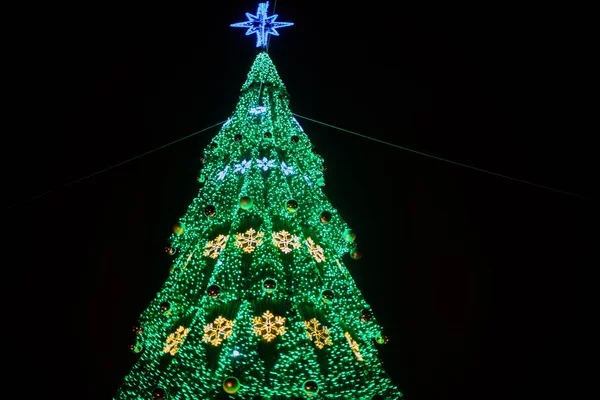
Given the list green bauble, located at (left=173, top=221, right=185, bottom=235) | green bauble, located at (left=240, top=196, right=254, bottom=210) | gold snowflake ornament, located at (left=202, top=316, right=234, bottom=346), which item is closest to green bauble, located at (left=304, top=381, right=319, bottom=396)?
gold snowflake ornament, located at (left=202, top=316, right=234, bottom=346)

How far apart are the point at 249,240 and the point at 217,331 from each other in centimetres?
69

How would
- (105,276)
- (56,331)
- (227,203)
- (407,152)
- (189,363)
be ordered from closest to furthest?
(189,363)
(227,203)
(56,331)
(105,276)
(407,152)

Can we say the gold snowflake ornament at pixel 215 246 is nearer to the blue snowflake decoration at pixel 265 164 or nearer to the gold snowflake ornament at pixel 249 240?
the gold snowflake ornament at pixel 249 240

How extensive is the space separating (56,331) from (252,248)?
2599 millimetres

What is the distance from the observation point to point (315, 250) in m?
3.20

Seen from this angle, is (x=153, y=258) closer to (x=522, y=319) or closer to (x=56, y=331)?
(x=56, y=331)

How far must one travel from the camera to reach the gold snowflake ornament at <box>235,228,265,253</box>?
313 cm

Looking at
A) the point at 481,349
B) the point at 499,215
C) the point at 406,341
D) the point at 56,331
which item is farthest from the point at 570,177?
the point at 56,331

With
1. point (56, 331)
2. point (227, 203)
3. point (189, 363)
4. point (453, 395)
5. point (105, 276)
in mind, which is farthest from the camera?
point (105, 276)

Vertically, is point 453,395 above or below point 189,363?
above

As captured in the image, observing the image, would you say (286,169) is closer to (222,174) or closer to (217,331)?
(222,174)

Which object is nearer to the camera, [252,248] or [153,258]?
[252,248]

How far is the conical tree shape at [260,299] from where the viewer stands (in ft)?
9.11

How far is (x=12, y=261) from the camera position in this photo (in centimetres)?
450
